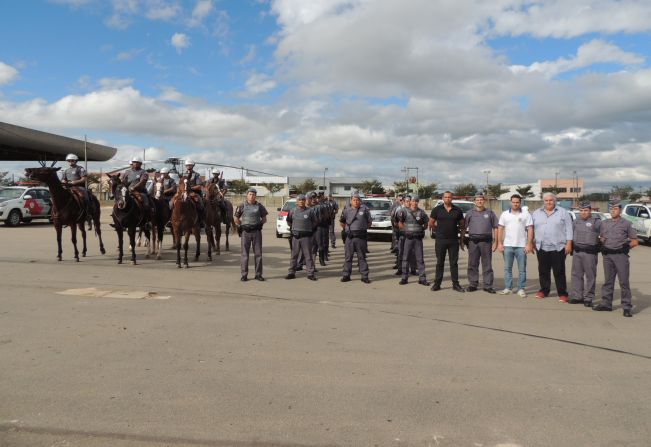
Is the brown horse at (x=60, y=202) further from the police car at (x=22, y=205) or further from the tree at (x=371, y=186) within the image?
the tree at (x=371, y=186)

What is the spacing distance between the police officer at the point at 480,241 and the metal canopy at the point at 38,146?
113ft

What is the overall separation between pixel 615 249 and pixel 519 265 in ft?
5.71

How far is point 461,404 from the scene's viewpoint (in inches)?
162

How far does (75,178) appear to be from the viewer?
43.7ft

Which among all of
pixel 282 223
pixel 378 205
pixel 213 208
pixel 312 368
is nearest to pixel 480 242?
pixel 312 368

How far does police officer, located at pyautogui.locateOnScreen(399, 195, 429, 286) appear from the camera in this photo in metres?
10.1

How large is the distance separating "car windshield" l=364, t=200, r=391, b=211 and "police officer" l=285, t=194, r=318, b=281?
992 cm

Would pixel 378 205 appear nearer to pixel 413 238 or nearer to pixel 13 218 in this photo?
pixel 413 238

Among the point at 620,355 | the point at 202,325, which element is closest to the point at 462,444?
the point at 620,355

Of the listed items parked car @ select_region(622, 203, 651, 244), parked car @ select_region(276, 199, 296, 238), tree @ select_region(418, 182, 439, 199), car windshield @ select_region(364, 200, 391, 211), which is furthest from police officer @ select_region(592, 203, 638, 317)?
tree @ select_region(418, 182, 439, 199)

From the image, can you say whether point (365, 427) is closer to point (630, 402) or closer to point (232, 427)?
point (232, 427)

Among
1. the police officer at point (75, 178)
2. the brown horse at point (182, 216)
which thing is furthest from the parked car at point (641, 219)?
the police officer at point (75, 178)

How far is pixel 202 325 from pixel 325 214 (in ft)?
23.2

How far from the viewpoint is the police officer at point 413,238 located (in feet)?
33.2
